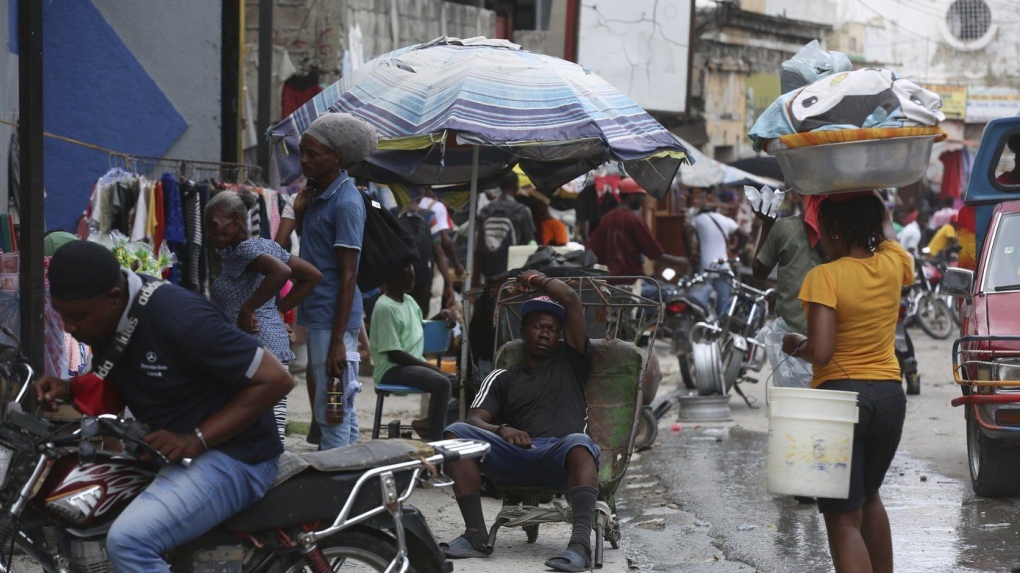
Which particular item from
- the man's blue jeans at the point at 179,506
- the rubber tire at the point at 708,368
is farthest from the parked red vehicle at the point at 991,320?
the man's blue jeans at the point at 179,506

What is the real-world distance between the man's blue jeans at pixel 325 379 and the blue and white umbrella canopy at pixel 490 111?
1.33 metres

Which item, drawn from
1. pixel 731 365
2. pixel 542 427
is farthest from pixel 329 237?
pixel 731 365

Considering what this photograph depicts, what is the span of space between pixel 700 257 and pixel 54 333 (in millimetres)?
11129

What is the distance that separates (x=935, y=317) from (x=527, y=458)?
14732 mm

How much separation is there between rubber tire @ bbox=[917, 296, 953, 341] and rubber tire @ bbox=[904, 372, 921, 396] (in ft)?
22.0

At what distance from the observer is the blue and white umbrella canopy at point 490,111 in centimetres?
723

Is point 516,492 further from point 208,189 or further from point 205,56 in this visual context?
point 205,56

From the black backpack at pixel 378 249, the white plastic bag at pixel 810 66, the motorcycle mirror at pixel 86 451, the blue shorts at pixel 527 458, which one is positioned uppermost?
the white plastic bag at pixel 810 66

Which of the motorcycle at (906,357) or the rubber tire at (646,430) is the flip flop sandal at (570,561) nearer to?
the rubber tire at (646,430)

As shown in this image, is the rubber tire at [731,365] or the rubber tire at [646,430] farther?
the rubber tire at [731,365]

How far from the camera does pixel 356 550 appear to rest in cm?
411

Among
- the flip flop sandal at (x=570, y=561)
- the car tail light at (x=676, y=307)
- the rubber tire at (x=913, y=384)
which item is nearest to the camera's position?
the flip flop sandal at (x=570, y=561)

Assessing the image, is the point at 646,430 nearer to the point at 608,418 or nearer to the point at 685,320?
the point at 608,418

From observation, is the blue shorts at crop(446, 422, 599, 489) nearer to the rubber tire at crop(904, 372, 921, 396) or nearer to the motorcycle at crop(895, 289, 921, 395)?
the motorcycle at crop(895, 289, 921, 395)
